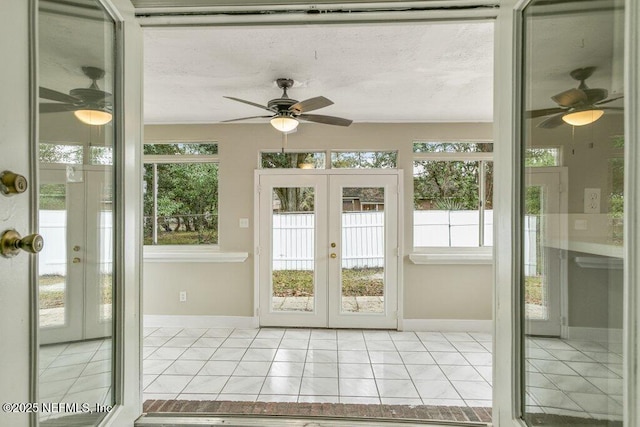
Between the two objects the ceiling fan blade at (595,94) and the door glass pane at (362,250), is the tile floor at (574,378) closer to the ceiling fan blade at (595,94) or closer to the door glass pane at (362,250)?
the ceiling fan blade at (595,94)

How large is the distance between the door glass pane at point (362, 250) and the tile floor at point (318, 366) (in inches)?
15.5

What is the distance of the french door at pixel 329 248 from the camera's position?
155 inches

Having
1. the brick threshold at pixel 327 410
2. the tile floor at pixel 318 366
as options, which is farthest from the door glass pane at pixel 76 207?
the tile floor at pixel 318 366

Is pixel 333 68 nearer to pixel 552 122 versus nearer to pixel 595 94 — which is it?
pixel 552 122

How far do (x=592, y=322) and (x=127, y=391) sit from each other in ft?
5.22

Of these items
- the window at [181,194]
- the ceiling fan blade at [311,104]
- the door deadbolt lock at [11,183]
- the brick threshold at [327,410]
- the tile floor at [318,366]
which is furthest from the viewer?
the window at [181,194]

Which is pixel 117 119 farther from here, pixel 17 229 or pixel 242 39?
pixel 242 39

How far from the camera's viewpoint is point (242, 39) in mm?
2107

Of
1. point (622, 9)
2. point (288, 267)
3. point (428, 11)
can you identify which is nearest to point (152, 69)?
point (428, 11)

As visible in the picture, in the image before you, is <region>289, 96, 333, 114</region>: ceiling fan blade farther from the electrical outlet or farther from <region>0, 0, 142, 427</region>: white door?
the electrical outlet

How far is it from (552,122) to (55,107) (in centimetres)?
150

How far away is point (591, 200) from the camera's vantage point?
2.86 ft

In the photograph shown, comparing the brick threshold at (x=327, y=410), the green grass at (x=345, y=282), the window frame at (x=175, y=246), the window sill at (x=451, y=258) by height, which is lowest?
the brick threshold at (x=327, y=410)

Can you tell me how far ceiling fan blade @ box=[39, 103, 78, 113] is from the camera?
0.87m
